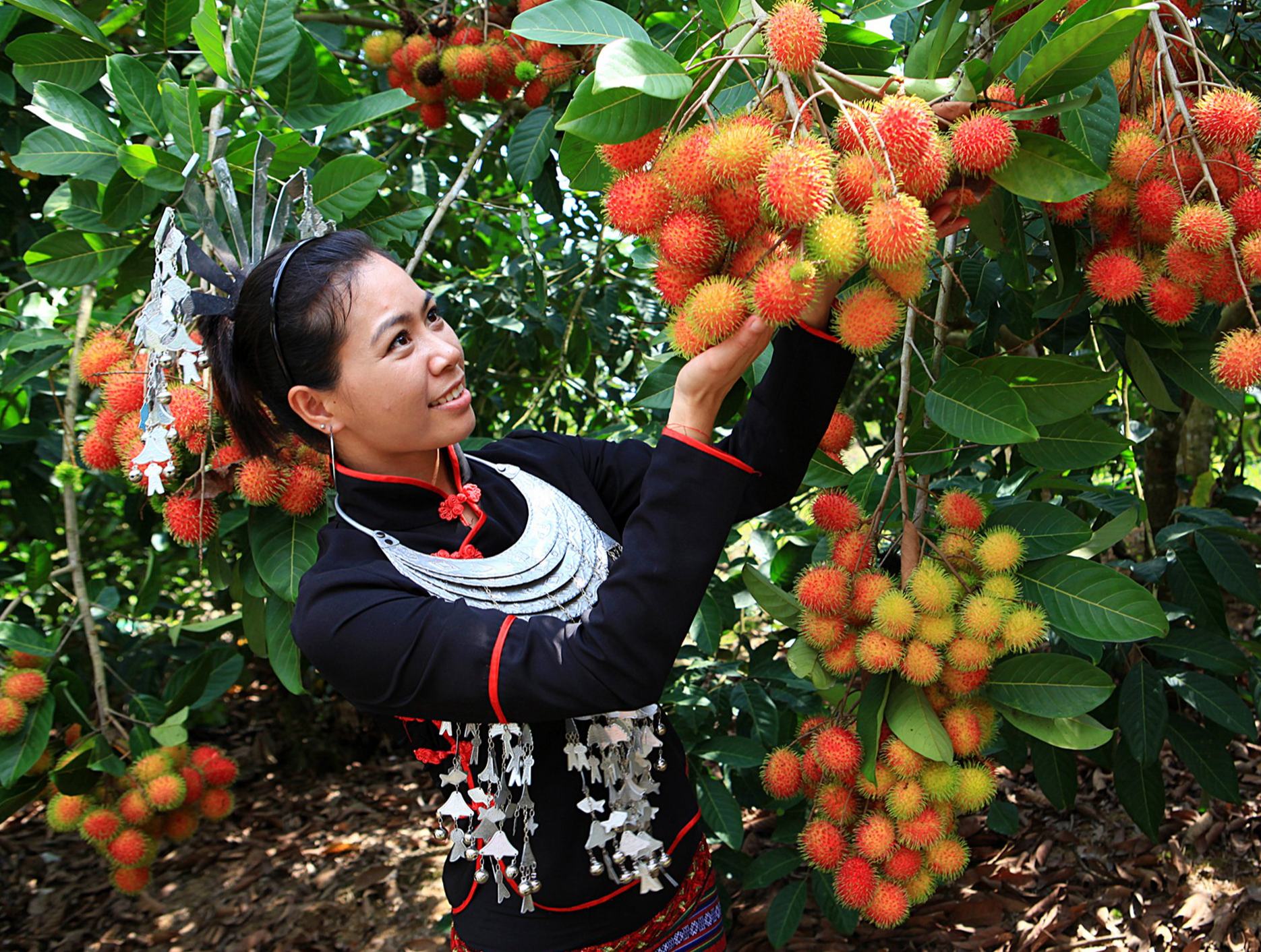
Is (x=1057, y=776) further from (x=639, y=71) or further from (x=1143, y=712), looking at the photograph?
(x=639, y=71)

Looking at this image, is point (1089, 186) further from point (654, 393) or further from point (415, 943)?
point (415, 943)

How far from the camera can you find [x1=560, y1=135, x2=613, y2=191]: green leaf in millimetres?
1072

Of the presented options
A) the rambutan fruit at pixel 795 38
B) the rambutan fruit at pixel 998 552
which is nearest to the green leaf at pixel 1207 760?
the rambutan fruit at pixel 998 552

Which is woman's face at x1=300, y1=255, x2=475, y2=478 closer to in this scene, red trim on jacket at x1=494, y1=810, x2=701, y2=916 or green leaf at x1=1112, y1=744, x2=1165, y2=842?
red trim on jacket at x1=494, y1=810, x2=701, y2=916

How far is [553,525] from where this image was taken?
125 centimetres

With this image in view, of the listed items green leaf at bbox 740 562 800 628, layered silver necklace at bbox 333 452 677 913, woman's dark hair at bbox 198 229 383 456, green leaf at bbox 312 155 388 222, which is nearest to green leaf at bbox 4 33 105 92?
green leaf at bbox 312 155 388 222

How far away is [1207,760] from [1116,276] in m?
1.16

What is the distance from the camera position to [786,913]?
1.86m

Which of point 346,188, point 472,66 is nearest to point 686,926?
point 346,188

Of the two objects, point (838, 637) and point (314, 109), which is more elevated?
→ point (314, 109)

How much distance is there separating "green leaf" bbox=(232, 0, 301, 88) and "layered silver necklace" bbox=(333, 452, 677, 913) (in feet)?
2.89

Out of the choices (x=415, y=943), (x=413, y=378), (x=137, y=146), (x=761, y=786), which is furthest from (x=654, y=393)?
(x=415, y=943)

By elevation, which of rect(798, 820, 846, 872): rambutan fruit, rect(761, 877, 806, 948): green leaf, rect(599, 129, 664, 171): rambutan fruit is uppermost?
rect(599, 129, 664, 171): rambutan fruit

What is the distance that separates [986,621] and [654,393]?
54 cm
